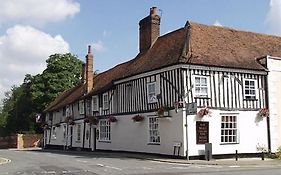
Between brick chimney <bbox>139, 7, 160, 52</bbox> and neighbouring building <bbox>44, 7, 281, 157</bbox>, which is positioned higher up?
brick chimney <bbox>139, 7, 160, 52</bbox>

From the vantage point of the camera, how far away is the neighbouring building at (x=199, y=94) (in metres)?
24.9

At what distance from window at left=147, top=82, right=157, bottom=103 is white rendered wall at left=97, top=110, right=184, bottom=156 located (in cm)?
95

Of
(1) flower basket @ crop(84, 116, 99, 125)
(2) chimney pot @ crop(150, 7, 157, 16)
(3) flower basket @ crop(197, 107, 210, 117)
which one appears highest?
(2) chimney pot @ crop(150, 7, 157, 16)

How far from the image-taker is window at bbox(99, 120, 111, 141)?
33688 millimetres

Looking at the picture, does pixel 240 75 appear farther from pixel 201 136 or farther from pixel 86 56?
pixel 86 56

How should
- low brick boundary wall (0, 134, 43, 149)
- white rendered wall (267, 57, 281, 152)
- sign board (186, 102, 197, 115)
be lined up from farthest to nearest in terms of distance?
low brick boundary wall (0, 134, 43, 149), white rendered wall (267, 57, 281, 152), sign board (186, 102, 197, 115)

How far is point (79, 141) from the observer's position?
3978cm

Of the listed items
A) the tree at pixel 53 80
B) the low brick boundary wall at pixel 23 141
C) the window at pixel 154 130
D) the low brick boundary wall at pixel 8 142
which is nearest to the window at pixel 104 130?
the window at pixel 154 130

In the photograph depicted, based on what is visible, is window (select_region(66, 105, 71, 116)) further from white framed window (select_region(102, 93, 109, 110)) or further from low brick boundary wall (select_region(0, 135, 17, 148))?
low brick boundary wall (select_region(0, 135, 17, 148))

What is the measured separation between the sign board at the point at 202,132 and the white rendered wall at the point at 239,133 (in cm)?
21

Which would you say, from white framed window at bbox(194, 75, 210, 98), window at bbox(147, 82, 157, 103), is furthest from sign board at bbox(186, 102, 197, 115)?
window at bbox(147, 82, 157, 103)

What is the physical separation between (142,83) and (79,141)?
13950 mm

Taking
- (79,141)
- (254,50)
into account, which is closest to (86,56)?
(79,141)

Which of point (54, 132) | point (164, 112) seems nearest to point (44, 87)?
point (54, 132)
